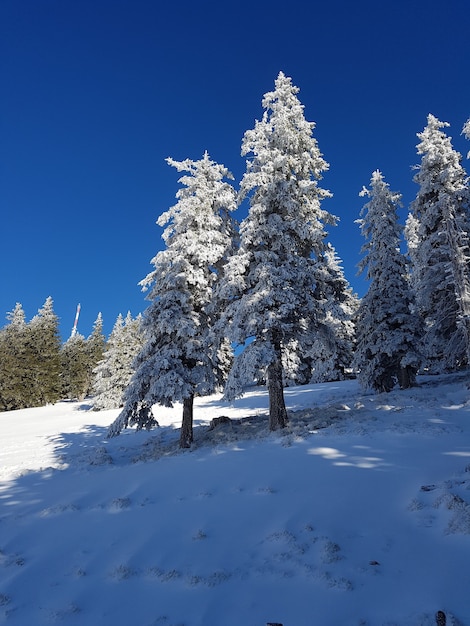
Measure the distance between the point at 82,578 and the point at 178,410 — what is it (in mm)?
23407

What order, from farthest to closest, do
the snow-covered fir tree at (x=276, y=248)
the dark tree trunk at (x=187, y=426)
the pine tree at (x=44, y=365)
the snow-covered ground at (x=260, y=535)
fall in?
1. the pine tree at (x=44, y=365)
2. the dark tree trunk at (x=187, y=426)
3. the snow-covered fir tree at (x=276, y=248)
4. the snow-covered ground at (x=260, y=535)

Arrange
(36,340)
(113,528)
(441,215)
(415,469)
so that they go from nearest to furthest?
(113,528), (415,469), (441,215), (36,340)

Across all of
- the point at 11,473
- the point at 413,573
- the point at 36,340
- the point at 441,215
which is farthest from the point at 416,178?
the point at 36,340

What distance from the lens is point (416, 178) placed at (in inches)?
814

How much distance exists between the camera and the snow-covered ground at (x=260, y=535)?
4230 mm

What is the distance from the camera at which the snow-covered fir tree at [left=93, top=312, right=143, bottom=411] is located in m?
38.5

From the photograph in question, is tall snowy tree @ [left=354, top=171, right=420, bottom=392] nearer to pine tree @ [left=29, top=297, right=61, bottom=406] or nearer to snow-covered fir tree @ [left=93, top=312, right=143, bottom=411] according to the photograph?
snow-covered fir tree @ [left=93, top=312, right=143, bottom=411]

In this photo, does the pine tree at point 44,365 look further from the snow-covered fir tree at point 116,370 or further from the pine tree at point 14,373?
the snow-covered fir tree at point 116,370

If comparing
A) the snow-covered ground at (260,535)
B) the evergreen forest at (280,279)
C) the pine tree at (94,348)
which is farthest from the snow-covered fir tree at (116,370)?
the snow-covered ground at (260,535)

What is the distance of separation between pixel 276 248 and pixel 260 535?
1077cm

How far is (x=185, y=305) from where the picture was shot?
587 inches

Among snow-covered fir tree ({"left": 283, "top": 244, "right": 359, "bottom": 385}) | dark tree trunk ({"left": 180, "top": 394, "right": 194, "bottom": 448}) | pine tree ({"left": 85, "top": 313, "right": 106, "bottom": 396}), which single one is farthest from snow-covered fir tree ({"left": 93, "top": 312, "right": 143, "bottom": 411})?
dark tree trunk ({"left": 180, "top": 394, "right": 194, "bottom": 448})

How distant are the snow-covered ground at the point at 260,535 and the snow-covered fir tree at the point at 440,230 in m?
9.13

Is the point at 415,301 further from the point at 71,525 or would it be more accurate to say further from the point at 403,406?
the point at 71,525
